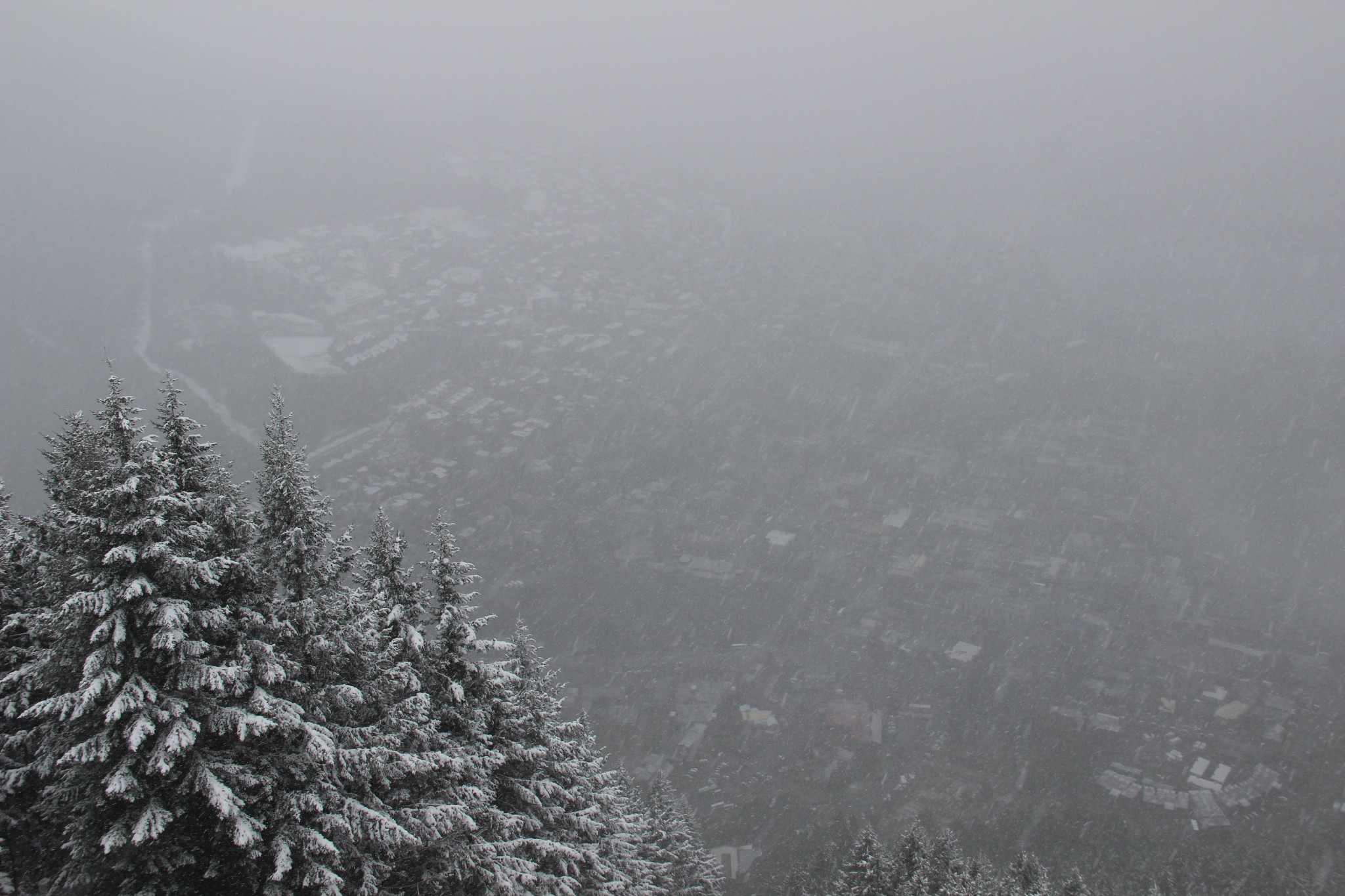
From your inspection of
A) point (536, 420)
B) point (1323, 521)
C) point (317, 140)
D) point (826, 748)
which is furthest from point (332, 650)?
point (317, 140)

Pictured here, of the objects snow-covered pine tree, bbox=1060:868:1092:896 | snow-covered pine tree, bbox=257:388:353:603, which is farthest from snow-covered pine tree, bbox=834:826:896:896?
snow-covered pine tree, bbox=257:388:353:603

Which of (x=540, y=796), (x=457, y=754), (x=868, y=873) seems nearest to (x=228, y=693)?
(x=457, y=754)

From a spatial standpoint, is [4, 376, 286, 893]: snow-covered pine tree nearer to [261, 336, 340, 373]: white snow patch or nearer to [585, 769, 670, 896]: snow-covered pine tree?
[585, 769, 670, 896]: snow-covered pine tree

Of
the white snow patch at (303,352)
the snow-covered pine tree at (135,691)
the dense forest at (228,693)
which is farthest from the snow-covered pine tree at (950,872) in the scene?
the white snow patch at (303,352)

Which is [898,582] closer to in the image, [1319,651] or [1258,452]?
[1319,651]

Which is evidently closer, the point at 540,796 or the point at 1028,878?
the point at 540,796

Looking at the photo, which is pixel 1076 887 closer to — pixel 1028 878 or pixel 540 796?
pixel 1028 878
